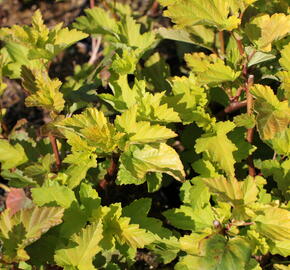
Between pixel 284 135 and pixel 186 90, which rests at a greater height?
pixel 186 90

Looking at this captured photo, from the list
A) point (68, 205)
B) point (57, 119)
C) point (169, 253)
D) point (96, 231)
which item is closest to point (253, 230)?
point (169, 253)

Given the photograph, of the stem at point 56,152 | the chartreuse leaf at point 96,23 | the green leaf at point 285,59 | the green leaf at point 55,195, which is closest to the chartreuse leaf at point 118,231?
the green leaf at point 55,195

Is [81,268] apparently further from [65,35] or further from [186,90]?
[65,35]

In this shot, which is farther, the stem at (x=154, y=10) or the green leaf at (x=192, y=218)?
the stem at (x=154, y=10)

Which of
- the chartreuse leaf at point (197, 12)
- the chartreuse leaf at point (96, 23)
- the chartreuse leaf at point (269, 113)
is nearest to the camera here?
the chartreuse leaf at point (269, 113)

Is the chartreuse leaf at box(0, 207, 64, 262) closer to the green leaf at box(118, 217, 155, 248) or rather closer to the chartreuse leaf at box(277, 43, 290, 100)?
the green leaf at box(118, 217, 155, 248)

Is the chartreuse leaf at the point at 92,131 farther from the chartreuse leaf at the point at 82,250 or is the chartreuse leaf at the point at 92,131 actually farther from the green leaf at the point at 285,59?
the green leaf at the point at 285,59

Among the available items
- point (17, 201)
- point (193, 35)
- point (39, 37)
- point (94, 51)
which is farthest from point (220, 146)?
point (94, 51)
